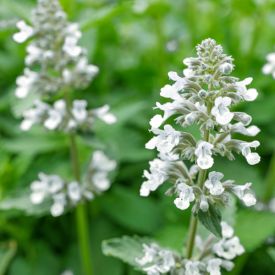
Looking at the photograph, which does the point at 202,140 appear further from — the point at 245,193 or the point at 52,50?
the point at 52,50

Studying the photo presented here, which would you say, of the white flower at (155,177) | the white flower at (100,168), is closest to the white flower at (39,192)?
the white flower at (100,168)

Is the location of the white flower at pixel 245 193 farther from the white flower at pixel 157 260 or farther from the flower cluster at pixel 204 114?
the white flower at pixel 157 260

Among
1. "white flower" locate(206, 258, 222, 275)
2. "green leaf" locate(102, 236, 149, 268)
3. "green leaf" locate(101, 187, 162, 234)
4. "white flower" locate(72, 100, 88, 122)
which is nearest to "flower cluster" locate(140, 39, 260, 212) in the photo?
"white flower" locate(206, 258, 222, 275)

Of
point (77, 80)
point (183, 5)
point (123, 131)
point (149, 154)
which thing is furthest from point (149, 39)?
point (77, 80)

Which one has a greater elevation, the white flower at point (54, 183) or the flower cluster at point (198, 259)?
the white flower at point (54, 183)

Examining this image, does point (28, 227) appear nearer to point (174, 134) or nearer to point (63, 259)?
point (63, 259)

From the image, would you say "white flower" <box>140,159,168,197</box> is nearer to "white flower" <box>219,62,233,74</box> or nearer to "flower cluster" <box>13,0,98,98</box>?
"white flower" <box>219,62,233,74</box>
